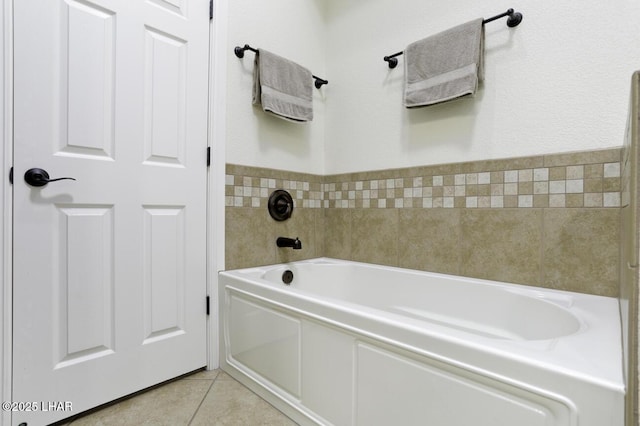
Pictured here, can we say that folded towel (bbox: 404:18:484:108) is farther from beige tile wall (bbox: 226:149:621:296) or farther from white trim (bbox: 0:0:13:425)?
white trim (bbox: 0:0:13:425)

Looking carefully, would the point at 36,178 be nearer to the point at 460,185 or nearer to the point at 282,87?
the point at 282,87

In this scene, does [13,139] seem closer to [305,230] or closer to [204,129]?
[204,129]

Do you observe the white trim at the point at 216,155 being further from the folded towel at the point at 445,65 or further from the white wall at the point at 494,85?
the folded towel at the point at 445,65

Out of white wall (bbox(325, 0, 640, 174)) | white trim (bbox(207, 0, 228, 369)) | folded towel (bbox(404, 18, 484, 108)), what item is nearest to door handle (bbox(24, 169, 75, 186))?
white trim (bbox(207, 0, 228, 369))

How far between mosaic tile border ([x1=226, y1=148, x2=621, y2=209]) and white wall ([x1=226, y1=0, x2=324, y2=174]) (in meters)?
0.11

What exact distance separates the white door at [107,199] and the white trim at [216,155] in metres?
0.05

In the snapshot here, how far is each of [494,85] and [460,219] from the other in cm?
71

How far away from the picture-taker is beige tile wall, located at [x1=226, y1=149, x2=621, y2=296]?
1.35 m

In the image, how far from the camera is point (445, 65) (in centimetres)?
169

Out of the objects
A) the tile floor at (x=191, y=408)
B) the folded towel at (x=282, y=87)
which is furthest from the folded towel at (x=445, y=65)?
the tile floor at (x=191, y=408)

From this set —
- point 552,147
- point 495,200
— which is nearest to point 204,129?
point 495,200

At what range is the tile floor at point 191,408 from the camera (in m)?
1.31

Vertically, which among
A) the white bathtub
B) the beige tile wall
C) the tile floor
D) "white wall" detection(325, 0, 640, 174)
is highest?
"white wall" detection(325, 0, 640, 174)

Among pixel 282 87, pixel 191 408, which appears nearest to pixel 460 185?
pixel 282 87
